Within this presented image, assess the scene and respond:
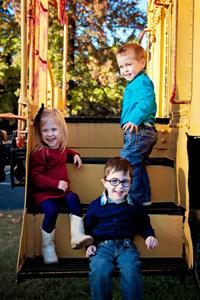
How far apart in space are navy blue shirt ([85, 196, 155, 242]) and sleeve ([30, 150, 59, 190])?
37 centimetres

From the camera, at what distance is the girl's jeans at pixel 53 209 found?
2752mm

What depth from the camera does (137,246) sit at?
2791 millimetres

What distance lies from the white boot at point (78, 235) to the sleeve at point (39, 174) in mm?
264

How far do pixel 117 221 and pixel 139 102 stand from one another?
0.87m

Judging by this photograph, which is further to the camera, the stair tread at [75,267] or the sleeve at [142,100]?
the sleeve at [142,100]

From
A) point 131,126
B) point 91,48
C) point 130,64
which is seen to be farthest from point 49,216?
point 91,48

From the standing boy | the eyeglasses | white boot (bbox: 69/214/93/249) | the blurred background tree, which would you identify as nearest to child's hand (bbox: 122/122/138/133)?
the standing boy

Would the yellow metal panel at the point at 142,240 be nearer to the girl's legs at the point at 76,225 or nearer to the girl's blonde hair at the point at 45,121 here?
the girl's legs at the point at 76,225

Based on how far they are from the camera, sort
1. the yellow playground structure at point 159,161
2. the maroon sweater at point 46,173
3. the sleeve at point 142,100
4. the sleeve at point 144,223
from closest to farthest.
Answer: the sleeve at point 144,223, the yellow playground structure at point 159,161, the maroon sweater at point 46,173, the sleeve at point 142,100

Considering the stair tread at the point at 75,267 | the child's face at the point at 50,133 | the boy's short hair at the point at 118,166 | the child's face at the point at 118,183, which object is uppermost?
the child's face at the point at 50,133

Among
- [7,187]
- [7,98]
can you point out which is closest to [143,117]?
[7,187]

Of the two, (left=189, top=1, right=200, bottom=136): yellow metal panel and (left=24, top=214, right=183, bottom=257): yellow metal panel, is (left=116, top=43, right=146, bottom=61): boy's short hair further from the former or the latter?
(left=24, top=214, right=183, bottom=257): yellow metal panel

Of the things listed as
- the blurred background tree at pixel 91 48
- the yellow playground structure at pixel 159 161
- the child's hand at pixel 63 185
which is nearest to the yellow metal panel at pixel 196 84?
the yellow playground structure at pixel 159 161

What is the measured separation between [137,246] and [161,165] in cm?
81
